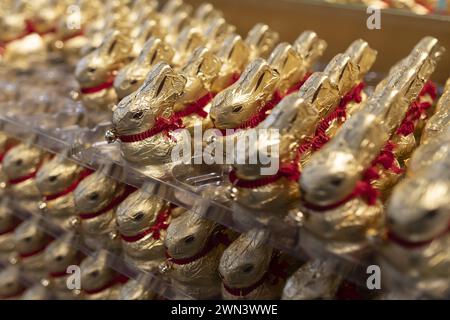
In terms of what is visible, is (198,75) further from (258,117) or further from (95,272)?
(95,272)

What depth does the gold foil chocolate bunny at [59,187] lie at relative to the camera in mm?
1244

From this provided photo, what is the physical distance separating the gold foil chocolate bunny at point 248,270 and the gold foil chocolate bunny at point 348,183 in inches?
6.8

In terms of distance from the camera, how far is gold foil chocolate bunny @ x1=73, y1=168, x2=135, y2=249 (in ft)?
3.85

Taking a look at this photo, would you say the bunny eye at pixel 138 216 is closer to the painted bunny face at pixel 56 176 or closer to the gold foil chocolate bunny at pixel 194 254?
the gold foil chocolate bunny at pixel 194 254

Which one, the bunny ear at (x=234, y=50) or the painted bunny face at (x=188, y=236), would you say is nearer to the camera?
the painted bunny face at (x=188, y=236)

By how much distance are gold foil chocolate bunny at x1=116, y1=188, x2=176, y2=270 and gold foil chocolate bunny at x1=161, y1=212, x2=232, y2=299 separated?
6 centimetres

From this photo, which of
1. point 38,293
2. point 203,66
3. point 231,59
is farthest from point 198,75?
point 38,293

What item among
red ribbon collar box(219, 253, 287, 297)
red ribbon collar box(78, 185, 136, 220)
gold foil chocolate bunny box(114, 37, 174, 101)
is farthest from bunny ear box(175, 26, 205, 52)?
red ribbon collar box(219, 253, 287, 297)

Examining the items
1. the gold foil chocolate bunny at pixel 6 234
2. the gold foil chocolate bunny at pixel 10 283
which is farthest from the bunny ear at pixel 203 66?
the gold foil chocolate bunny at pixel 10 283

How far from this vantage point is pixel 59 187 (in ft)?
4.11

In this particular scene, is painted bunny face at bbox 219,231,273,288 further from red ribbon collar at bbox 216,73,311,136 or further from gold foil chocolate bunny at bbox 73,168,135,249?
gold foil chocolate bunny at bbox 73,168,135,249

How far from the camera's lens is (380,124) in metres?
0.79
